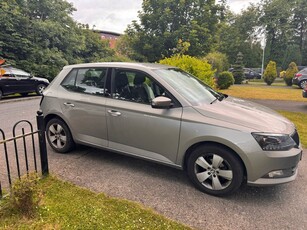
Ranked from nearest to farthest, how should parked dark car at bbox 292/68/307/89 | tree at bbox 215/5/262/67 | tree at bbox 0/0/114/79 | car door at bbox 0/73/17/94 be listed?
car door at bbox 0/73/17/94 < tree at bbox 0/0/114/79 < parked dark car at bbox 292/68/307/89 < tree at bbox 215/5/262/67

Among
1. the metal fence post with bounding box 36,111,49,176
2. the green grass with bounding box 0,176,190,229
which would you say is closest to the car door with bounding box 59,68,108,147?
the metal fence post with bounding box 36,111,49,176

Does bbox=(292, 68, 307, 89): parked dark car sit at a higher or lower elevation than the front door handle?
lower

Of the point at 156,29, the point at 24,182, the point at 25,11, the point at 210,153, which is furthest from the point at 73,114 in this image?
the point at 156,29

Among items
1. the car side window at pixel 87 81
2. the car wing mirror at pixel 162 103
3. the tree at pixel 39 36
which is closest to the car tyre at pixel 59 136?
the car side window at pixel 87 81

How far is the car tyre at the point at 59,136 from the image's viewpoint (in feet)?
13.8

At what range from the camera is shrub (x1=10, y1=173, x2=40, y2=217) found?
2.48 m

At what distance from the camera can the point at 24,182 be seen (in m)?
2.49

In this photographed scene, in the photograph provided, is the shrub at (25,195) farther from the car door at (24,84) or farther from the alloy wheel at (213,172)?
the car door at (24,84)

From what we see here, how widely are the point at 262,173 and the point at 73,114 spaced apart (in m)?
A: 2.95

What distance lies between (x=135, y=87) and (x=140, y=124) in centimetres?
61

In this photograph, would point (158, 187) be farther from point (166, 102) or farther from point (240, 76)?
point (240, 76)

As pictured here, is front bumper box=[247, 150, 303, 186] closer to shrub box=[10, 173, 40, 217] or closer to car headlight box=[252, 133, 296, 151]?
car headlight box=[252, 133, 296, 151]

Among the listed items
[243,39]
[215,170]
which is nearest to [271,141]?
[215,170]

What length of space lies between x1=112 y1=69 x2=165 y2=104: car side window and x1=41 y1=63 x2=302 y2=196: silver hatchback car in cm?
1
